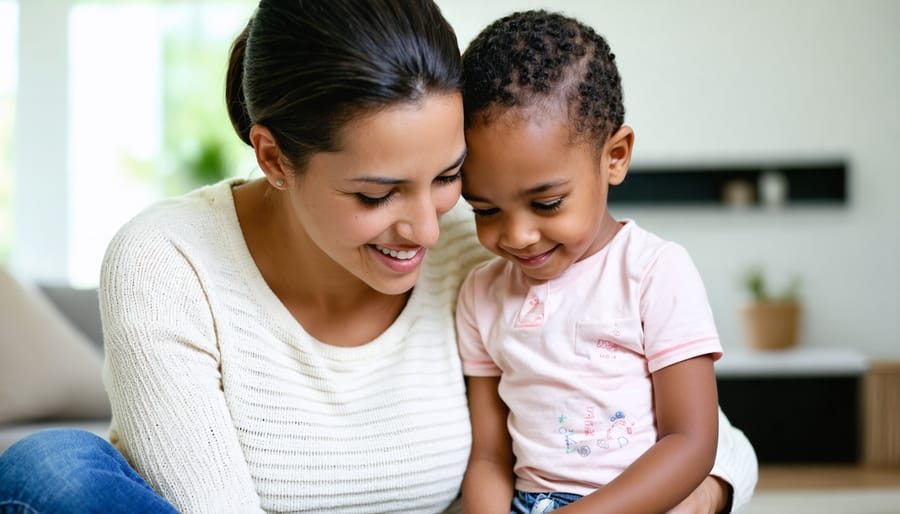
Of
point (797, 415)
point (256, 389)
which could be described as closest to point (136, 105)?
point (797, 415)

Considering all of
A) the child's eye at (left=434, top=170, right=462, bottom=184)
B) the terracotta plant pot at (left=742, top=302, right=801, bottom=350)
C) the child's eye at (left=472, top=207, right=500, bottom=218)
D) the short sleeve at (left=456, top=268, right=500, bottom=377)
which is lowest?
the terracotta plant pot at (left=742, top=302, right=801, bottom=350)

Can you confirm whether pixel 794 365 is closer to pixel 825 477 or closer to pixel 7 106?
pixel 825 477

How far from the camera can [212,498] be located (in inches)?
55.0

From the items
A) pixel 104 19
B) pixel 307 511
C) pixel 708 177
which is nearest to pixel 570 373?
pixel 307 511

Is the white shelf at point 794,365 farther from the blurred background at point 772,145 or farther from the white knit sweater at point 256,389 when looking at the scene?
the white knit sweater at point 256,389

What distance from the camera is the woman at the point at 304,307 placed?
1.35 meters

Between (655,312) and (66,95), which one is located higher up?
(66,95)

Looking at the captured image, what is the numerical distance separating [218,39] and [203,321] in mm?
4951

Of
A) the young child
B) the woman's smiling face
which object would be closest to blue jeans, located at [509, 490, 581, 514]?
the young child

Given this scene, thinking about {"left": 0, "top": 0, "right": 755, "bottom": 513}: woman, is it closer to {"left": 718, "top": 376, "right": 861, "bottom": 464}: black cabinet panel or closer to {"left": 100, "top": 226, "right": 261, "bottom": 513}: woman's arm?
{"left": 100, "top": 226, "right": 261, "bottom": 513}: woman's arm

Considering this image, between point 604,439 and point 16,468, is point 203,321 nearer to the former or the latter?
point 16,468

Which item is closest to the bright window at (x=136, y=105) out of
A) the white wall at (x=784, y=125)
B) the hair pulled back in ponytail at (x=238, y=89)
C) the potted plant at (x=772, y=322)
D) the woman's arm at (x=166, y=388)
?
the white wall at (x=784, y=125)

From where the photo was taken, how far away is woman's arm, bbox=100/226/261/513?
1395 millimetres

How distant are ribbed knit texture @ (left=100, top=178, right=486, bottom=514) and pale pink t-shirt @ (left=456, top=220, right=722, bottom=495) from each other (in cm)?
16
